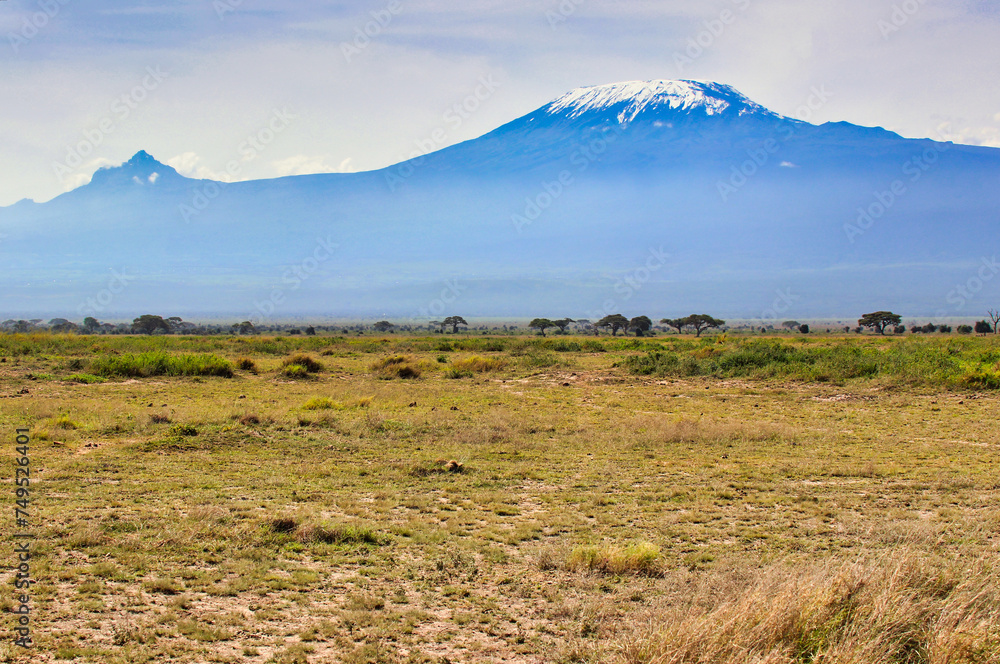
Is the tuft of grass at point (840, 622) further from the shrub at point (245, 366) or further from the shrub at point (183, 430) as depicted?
the shrub at point (245, 366)

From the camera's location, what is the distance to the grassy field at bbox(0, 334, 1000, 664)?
15.8 ft

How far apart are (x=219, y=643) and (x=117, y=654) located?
0.69m

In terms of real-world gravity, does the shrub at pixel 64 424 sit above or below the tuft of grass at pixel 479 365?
below

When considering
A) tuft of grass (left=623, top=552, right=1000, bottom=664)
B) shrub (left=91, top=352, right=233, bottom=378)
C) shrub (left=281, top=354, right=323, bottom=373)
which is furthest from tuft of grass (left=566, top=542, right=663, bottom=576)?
shrub (left=281, top=354, right=323, bottom=373)

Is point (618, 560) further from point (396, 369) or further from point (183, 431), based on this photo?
point (396, 369)

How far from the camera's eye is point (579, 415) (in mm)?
19625

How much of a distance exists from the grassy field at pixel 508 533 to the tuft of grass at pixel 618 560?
0.02 m

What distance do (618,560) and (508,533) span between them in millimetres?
1851

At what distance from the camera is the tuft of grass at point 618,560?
256 inches

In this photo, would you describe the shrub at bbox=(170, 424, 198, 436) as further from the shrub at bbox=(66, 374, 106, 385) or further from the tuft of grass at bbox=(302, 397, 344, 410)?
the shrub at bbox=(66, 374, 106, 385)

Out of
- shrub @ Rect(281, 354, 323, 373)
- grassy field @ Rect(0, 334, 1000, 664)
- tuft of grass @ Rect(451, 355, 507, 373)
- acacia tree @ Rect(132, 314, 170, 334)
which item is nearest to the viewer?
grassy field @ Rect(0, 334, 1000, 664)

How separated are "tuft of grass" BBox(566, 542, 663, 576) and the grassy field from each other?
0.02 m

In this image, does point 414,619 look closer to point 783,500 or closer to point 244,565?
point 244,565

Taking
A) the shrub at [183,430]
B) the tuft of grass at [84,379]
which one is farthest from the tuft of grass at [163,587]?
the tuft of grass at [84,379]
